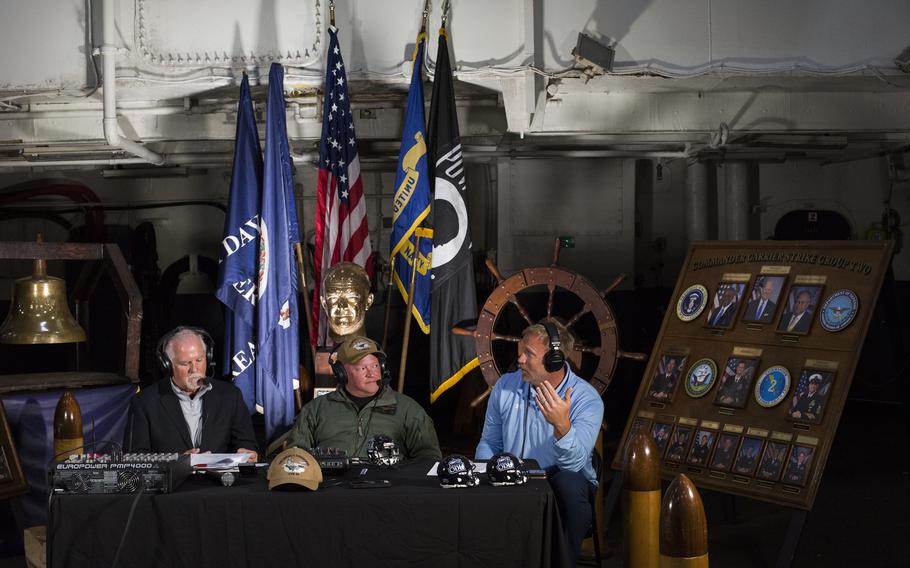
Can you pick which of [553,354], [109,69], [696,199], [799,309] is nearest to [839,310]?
[799,309]

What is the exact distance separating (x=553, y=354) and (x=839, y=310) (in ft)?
4.88

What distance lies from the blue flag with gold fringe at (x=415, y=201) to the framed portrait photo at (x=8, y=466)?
218cm

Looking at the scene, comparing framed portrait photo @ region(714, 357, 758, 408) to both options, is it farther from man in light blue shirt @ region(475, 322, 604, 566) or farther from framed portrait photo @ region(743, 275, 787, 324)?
man in light blue shirt @ region(475, 322, 604, 566)

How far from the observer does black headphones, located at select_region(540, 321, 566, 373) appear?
12.7 feet

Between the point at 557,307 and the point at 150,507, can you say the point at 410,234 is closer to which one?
the point at 150,507

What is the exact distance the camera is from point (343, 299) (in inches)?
202

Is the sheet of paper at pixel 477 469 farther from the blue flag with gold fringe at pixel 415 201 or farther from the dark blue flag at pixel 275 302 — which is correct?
the blue flag with gold fringe at pixel 415 201

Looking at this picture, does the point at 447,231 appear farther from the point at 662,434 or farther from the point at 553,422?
the point at 553,422

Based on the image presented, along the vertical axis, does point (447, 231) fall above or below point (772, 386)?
above

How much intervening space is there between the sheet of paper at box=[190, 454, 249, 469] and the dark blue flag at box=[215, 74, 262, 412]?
1.87 m

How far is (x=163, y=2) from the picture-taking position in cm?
597

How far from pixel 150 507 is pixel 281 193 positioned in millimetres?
2675

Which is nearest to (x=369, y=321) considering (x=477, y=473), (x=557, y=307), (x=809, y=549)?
(x=557, y=307)

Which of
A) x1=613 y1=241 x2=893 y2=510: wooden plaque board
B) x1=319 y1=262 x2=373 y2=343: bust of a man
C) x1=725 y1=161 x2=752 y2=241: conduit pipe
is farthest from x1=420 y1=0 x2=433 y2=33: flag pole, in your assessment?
x1=725 y1=161 x2=752 y2=241: conduit pipe
